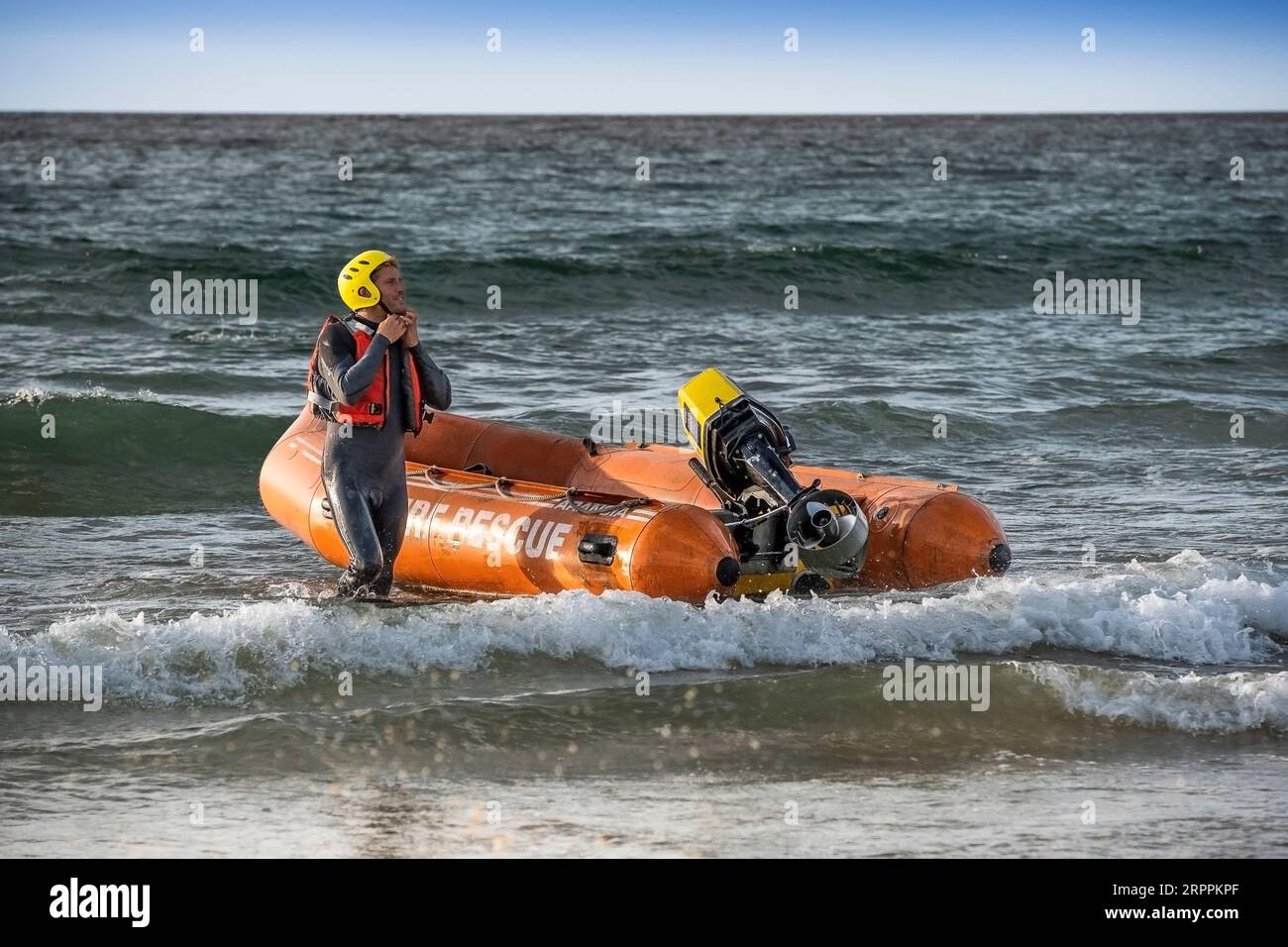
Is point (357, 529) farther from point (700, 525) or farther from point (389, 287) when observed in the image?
point (700, 525)

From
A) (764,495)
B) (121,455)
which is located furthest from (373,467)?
(121,455)

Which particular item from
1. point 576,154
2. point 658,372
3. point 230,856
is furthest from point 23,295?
point 576,154

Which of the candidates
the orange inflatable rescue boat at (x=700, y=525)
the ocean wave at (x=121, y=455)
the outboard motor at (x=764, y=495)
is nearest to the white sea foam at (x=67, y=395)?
the ocean wave at (x=121, y=455)

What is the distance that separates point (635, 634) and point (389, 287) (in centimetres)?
175

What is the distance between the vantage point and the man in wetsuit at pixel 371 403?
6578mm

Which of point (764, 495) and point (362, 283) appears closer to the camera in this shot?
point (362, 283)

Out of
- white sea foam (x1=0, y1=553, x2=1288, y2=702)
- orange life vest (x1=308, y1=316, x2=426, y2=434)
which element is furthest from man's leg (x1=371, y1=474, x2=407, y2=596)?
orange life vest (x1=308, y1=316, x2=426, y2=434)

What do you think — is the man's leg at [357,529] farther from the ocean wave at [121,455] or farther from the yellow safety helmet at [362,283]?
the ocean wave at [121,455]

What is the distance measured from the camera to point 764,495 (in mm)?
7094

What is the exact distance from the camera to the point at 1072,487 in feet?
32.9

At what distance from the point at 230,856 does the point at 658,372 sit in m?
10.5

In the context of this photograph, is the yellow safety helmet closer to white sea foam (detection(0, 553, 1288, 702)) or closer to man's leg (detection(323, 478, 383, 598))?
man's leg (detection(323, 478, 383, 598))
